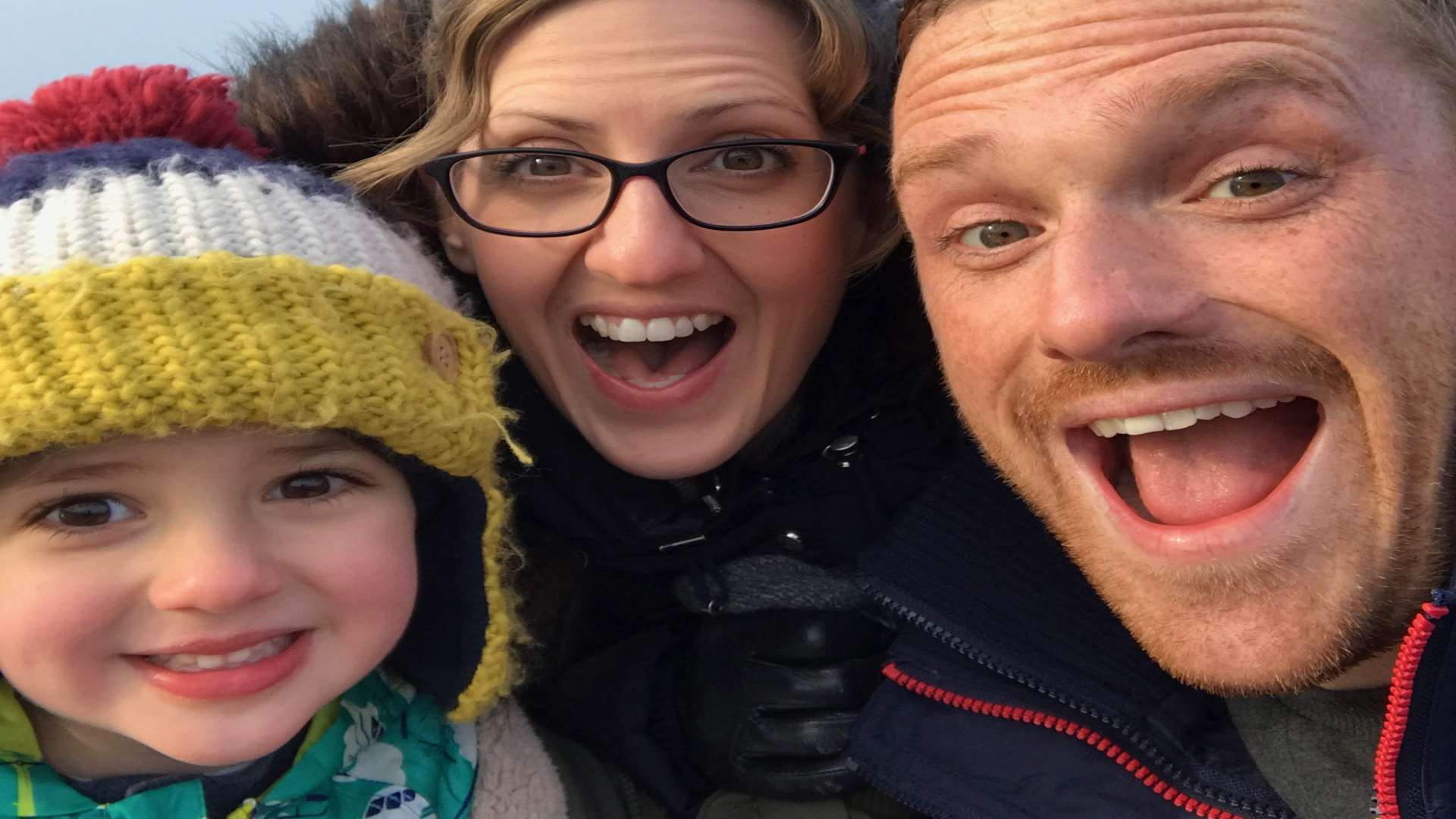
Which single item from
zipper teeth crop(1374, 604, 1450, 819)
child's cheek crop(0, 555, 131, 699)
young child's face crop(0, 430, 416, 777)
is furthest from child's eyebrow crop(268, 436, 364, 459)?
zipper teeth crop(1374, 604, 1450, 819)

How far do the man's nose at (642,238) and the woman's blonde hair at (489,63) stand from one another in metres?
0.35

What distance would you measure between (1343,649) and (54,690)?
1.89 meters

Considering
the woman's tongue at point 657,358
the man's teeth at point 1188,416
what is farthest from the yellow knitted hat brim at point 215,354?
the man's teeth at point 1188,416

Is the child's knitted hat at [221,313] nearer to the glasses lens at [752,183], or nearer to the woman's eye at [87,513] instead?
the woman's eye at [87,513]

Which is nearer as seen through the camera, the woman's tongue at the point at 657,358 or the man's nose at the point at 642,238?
the man's nose at the point at 642,238

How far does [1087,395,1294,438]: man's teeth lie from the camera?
174cm

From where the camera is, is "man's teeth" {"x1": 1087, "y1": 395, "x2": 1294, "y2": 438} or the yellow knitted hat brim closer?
A: the yellow knitted hat brim

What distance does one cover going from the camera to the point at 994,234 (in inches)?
74.1

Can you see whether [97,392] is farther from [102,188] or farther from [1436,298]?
[1436,298]

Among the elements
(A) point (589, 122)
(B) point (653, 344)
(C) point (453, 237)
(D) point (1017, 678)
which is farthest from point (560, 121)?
(D) point (1017, 678)

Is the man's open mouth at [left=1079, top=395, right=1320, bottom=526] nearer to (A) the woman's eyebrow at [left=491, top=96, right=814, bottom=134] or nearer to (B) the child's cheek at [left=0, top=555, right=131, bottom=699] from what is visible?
(A) the woman's eyebrow at [left=491, top=96, right=814, bottom=134]

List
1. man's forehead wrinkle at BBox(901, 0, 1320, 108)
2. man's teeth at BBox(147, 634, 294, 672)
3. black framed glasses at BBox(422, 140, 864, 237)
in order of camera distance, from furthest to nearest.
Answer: black framed glasses at BBox(422, 140, 864, 237)
man's teeth at BBox(147, 634, 294, 672)
man's forehead wrinkle at BBox(901, 0, 1320, 108)

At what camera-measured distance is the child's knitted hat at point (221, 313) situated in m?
1.53

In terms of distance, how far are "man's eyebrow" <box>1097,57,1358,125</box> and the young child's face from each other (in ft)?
4.17
